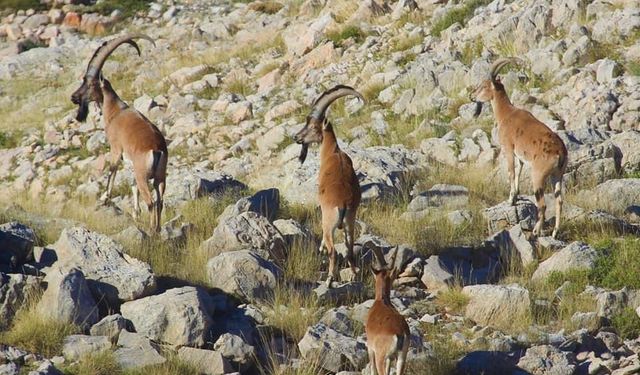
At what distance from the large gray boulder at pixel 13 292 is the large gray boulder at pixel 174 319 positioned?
0.89m

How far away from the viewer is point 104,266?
9000mm

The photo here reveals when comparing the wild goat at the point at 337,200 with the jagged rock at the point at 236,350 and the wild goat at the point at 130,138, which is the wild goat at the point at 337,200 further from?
the wild goat at the point at 130,138

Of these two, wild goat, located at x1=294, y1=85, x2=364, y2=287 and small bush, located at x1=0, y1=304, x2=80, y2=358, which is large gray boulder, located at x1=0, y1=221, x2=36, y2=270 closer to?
small bush, located at x1=0, y1=304, x2=80, y2=358

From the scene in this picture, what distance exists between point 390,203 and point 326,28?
395 inches

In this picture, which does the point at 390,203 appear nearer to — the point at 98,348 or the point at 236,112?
the point at 98,348

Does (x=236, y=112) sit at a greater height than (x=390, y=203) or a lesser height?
lesser

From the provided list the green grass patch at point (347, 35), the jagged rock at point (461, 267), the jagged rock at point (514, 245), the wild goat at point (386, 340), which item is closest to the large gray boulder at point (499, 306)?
the jagged rock at point (461, 267)

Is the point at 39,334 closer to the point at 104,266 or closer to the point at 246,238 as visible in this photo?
the point at 104,266

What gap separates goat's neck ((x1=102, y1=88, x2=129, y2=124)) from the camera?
43.3 feet

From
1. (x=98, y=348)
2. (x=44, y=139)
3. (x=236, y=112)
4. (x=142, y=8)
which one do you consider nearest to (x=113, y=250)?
(x=98, y=348)

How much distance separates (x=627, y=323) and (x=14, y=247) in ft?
18.5

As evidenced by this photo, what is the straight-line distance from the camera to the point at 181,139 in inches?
734

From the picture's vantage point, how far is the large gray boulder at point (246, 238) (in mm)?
10086

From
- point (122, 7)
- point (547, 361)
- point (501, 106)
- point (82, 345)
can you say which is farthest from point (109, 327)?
point (122, 7)
